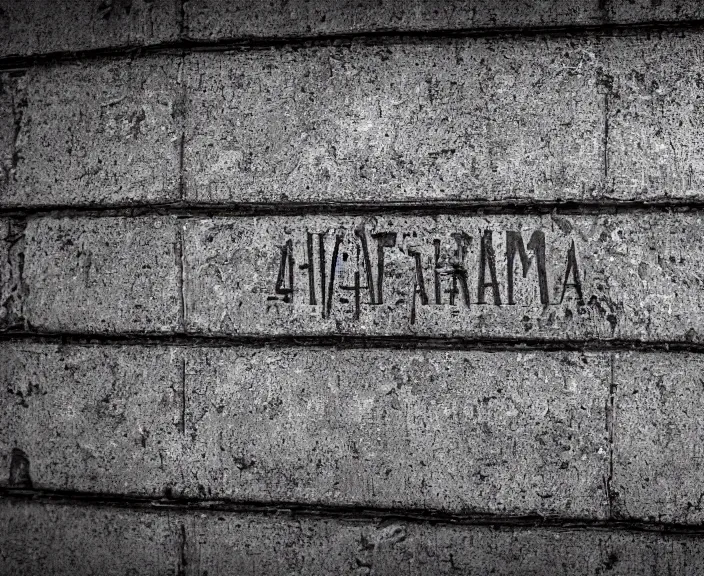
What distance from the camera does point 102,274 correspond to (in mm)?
2996

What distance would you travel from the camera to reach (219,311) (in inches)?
115

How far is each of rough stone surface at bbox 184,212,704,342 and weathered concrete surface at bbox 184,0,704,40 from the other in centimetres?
85

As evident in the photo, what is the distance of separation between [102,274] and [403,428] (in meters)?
1.58

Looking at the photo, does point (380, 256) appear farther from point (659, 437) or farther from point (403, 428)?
point (659, 437)

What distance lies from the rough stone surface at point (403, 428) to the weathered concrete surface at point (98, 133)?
0.91m

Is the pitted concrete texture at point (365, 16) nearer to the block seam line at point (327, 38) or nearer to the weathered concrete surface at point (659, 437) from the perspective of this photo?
the block seam line at point (327, 38)

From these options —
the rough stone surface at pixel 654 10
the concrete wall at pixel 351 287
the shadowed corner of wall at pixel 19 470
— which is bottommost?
the shadowed corner of wall at pixel 19 470

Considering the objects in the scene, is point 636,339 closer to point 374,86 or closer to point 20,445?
point 374,86

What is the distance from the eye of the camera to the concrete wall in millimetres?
2736

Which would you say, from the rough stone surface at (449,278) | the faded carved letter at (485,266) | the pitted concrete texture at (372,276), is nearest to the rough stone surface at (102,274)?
the pitted concrete texture at (372,276)

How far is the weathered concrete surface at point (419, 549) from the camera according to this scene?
9.00 feet

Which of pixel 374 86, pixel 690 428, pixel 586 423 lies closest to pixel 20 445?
pixel 374 86

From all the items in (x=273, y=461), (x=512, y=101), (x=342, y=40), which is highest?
(x=342, y=40)

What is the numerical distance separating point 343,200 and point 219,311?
0.76 m
